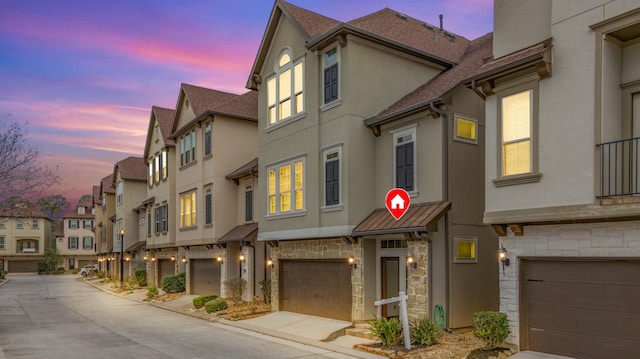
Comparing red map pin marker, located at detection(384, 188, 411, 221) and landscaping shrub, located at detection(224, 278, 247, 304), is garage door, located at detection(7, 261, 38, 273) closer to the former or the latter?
landscaping shrub, located at detection(224, 278, 247, 304)

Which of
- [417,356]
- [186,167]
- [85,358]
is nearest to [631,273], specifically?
[417,356]

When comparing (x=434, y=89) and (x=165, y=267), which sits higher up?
(x=434, y=89)

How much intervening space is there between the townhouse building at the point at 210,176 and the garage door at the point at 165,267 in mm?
4543

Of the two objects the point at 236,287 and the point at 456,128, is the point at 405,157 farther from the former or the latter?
the point at 236,287

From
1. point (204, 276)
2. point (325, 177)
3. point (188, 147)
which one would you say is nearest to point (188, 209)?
point (188, 147)

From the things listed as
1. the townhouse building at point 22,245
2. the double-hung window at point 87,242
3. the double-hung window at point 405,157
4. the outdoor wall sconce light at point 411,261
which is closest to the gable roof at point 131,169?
the double-hung window at point 405,157

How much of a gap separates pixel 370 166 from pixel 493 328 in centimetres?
761

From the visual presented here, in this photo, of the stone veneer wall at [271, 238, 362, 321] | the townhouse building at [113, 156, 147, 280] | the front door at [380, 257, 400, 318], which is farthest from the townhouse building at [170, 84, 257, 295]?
the townhouse building at [113, 156, 147, 280]

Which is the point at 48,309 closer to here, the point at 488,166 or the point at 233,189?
the point at 233,189

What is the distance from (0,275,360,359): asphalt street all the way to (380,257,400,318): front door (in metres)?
3.47

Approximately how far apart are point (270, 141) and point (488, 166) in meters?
11.3

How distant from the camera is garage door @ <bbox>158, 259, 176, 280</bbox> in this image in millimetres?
36156

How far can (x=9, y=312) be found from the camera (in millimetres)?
26578

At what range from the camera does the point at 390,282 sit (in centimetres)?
1778
